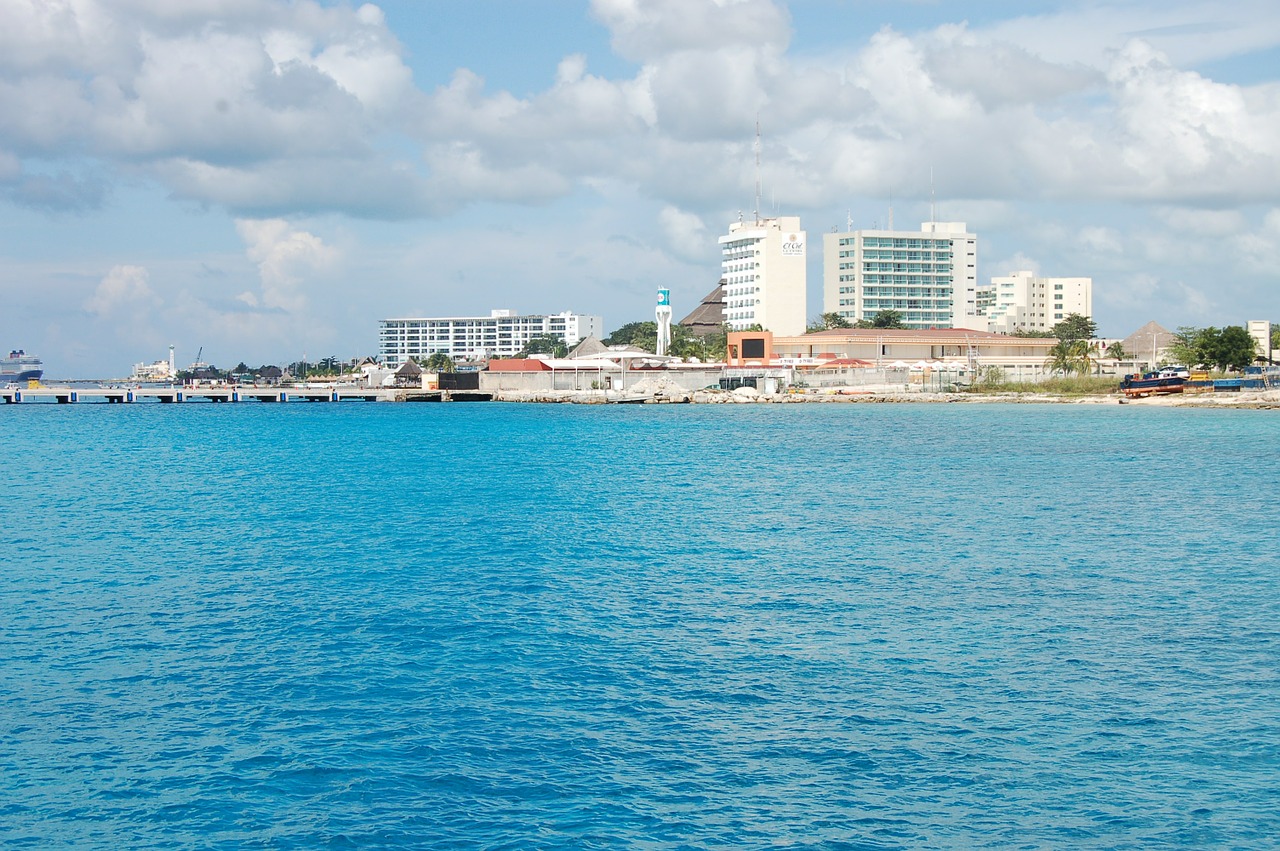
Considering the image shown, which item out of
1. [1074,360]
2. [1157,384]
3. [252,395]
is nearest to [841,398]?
[1074,360]

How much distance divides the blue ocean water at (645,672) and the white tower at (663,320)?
475ft

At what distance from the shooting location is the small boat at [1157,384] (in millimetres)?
121875

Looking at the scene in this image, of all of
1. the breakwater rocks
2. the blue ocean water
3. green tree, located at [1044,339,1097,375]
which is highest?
green tree, located at [1044,339,1097,375]

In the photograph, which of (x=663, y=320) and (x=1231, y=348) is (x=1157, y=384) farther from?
(x=663, y=320)

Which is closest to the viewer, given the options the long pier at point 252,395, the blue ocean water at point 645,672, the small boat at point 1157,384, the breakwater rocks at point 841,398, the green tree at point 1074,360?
the blue ocean water at point 645,672

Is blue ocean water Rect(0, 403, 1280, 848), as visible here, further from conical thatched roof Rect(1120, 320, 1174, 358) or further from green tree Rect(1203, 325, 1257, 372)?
conical thatched roof Rect(1120, 320, 1174, 358)

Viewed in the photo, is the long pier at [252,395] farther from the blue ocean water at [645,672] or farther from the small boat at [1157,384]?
the blue ocean water at [645,672]

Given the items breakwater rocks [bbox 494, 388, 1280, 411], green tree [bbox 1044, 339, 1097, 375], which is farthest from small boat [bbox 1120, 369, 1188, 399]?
green tree [bbox 1044, 339, 1097, 375]

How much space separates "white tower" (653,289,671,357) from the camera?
187125mm

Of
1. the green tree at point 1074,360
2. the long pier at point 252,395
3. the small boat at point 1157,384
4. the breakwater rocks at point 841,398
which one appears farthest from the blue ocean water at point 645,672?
the long pier at point 252,395

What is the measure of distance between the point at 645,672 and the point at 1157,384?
11711 cm

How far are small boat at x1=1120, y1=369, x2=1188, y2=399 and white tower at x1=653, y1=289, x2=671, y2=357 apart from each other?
261 ft

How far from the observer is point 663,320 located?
625 ft

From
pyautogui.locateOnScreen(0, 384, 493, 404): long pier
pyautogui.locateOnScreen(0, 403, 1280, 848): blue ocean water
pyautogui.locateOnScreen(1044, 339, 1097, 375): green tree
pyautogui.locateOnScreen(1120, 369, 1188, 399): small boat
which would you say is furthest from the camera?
pyautogui.locateOnScreen(0, 384, 493, 404): long pier
